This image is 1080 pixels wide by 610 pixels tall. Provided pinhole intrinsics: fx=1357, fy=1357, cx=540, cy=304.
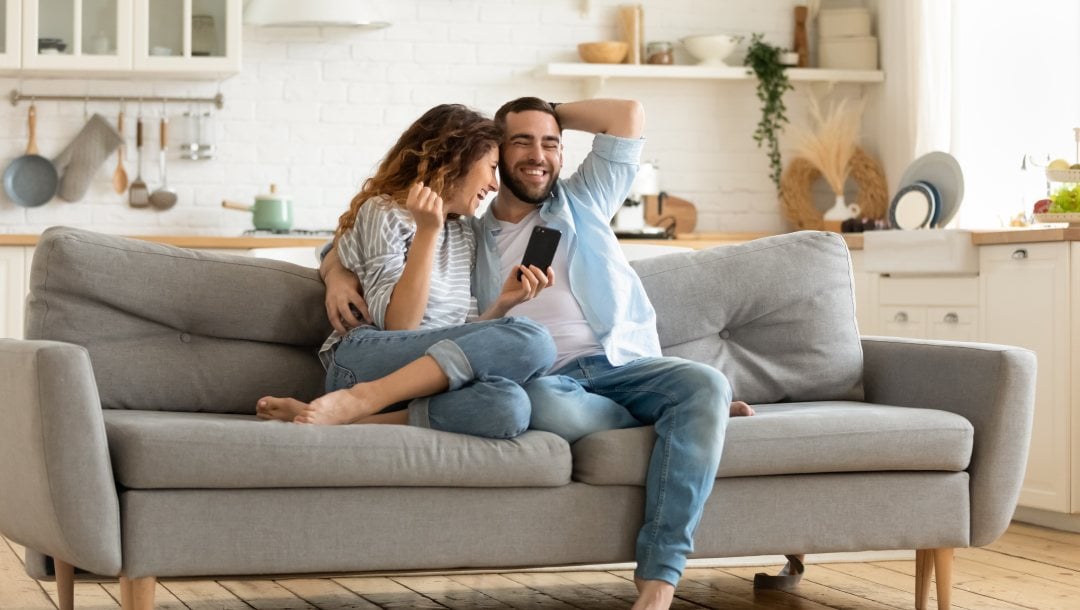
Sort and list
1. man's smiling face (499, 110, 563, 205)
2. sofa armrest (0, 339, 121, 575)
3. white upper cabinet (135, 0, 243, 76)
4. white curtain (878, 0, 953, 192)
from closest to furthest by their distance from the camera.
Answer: sofa armrest (0, 339, 121, 575) → man's smiling face (499, 110, 563, 205) → white upper cabinet (135, 0, 243, 76) → white curtain (878, 0, 953, 192)

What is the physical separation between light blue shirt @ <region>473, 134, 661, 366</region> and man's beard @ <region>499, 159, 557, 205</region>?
22mm

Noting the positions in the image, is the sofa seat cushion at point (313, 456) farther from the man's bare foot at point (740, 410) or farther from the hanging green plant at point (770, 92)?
the hanging green plant at point (770, 92)

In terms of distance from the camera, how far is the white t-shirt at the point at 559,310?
2.83 meters

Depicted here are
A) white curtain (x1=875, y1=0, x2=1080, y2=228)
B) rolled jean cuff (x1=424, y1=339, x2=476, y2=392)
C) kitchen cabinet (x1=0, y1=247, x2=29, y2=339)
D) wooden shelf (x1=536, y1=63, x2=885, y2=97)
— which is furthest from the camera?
wooden shelf (x1=536, y1=63, x2=885, y2=97)

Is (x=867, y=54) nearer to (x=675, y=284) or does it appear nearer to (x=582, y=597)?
(x=675, y=284)

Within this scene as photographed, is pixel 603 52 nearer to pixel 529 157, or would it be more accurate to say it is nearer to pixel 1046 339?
pixel 1046 339

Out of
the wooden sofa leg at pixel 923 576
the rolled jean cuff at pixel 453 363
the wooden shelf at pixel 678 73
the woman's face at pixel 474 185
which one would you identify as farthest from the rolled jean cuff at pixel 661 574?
the wooden shelf at pixel 678 73

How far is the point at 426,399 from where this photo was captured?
8.27 ft

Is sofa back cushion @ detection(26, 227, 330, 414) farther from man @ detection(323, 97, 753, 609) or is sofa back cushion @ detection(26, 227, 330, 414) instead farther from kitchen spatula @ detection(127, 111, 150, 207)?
kitchen spatula @ detection(127, 111, 150, 207)

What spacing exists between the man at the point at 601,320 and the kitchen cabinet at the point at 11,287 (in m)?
2.27

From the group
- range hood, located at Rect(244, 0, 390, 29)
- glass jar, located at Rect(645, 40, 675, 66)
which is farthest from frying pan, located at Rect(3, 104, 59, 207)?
glass jar, located at Rect(645, 40, 675, 66)

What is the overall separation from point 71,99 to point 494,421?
3.50 metres

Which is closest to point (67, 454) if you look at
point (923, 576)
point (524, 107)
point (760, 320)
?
point (524, 107)

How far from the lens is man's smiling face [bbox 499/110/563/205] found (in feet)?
9.65
